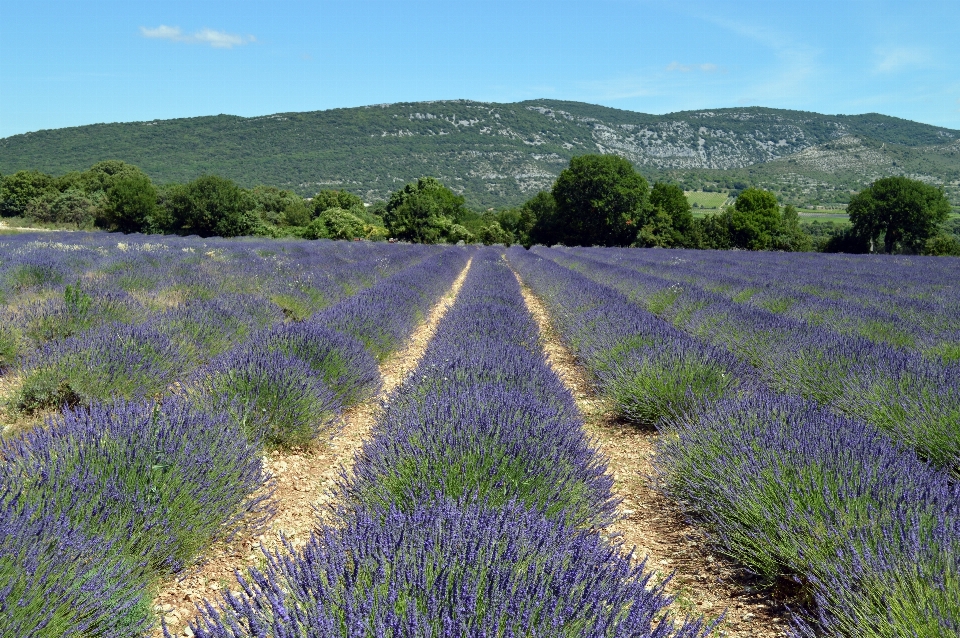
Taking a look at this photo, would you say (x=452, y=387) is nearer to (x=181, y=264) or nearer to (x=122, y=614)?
(x=122, y=614)

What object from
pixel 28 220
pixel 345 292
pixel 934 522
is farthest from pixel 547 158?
pixel 934 522

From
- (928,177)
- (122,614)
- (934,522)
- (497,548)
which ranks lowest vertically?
(122,614)

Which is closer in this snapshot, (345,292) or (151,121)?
(345,292)

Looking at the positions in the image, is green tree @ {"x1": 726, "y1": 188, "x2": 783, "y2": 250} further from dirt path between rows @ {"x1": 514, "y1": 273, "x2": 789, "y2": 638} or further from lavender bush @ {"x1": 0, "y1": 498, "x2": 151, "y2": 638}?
lavender bush @ {"x1": 0, "y1": 498, "x2": 151, "y2": 638}

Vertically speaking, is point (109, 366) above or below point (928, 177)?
below

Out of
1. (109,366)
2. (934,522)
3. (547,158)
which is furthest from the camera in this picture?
(547,158)

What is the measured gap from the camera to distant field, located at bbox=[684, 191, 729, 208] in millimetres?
81200

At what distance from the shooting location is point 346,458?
3684 millimetres

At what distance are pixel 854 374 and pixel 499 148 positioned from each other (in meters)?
115

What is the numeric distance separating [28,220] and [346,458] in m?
48.0

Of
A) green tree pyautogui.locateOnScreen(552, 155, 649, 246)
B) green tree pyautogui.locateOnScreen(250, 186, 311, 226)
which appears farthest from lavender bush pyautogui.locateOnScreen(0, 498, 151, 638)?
green tree pyautogui.locateOnScreen(250, 186, 311, 226)

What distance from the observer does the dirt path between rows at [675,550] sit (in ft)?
6.98

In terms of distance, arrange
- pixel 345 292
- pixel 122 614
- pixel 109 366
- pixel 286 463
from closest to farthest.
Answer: pixel 122 614
pixel 286 463
pixel 109 366
pixel 345 292

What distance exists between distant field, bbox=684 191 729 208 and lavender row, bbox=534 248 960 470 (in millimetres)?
79100
